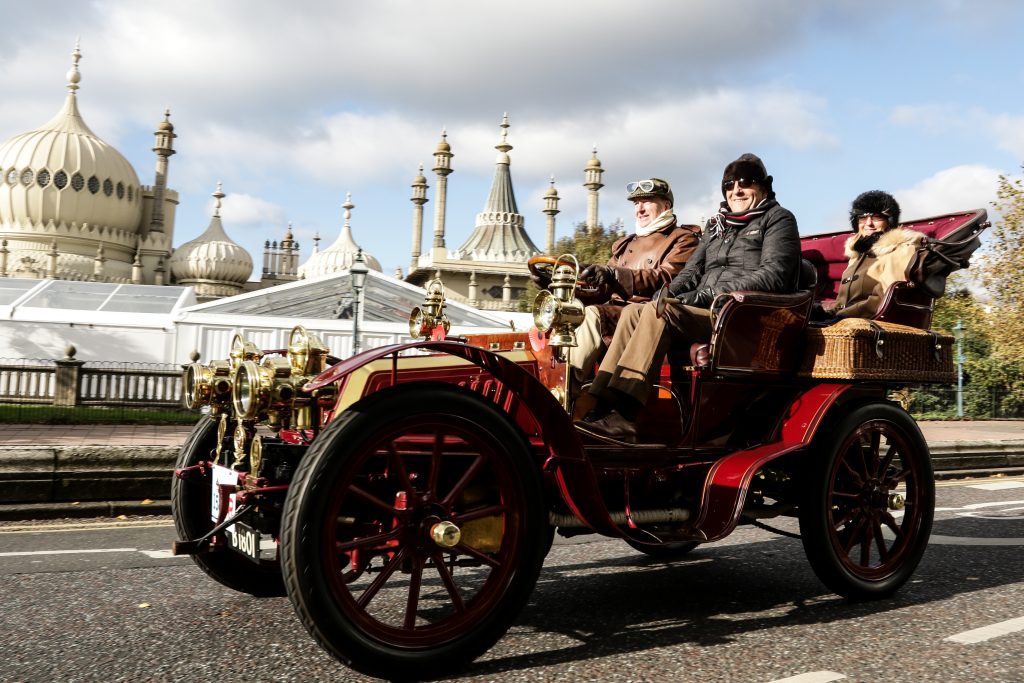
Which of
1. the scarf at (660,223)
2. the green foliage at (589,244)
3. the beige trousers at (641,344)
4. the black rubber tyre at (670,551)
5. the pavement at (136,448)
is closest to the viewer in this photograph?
the beige trousers at (641,344)

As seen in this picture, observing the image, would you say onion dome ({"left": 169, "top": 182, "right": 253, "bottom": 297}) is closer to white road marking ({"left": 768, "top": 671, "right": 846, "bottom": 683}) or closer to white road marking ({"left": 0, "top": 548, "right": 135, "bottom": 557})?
white road marking ({"left": 0, "top": 548, "right": 135, "bottom": 557})

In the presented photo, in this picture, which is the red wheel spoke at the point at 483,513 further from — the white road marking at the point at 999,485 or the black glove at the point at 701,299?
the white road marking at the point at 999,485

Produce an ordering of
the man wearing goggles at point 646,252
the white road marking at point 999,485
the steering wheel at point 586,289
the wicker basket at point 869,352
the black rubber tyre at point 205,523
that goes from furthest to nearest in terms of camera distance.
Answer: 1. the white road marking at point 999,485
2. the man wearing goggles at point 646,252
3. the steering wheel at point 586,289
4. the wicker basket at point 869,352
5. the black rubber tyre at point 205,523

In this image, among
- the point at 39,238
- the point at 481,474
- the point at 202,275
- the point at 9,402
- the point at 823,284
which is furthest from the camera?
the point at 202,275

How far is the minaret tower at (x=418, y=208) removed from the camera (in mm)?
85375

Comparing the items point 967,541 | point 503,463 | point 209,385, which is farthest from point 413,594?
point 967,541

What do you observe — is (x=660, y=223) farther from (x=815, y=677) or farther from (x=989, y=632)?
(x=815, y=677)

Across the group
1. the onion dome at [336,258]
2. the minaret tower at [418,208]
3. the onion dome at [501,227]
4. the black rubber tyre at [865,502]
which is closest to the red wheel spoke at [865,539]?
the black rubber tyre at [865,502]

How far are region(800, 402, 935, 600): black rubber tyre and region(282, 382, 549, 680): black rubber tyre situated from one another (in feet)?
5.46

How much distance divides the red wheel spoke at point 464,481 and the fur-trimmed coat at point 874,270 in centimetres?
277

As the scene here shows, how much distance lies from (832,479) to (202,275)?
6396 centimetres

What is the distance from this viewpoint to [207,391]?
3543 mm

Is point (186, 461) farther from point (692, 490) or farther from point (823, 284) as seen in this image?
point (823, 284)

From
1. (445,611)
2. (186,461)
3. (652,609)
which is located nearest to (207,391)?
(186,461)
